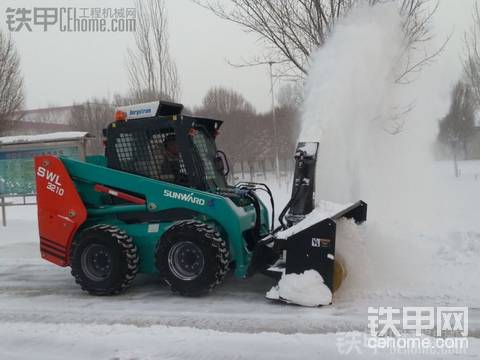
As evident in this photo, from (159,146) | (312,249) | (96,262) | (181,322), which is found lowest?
(181,322)

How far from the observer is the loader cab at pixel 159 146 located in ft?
20.0

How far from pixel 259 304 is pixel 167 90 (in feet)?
42.6

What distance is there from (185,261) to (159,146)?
4.89 ft

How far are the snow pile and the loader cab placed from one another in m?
1.63

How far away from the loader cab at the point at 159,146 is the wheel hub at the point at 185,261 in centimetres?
78

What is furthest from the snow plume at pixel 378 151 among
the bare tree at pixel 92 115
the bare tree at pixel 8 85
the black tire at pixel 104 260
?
the bare tree at pixel 92 115

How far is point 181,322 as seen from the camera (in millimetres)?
4977

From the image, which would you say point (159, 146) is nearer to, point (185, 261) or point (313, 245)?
point (185, 261)

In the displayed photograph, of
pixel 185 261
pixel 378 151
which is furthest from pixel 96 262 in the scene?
pixel 378 151

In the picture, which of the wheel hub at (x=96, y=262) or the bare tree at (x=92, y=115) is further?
the bare tree at (x=92, y=115)

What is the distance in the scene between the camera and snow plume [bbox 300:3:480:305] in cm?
583

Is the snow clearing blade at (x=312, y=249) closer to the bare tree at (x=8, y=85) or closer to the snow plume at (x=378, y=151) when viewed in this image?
the snow plume at (x=378, y=151)

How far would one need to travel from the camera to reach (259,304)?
5504 millimetres

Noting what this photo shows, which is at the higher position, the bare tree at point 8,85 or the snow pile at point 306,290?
the bare tree at point 8,85
